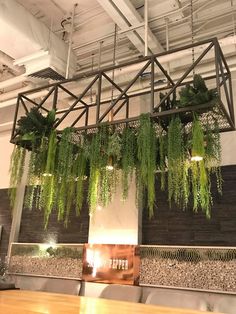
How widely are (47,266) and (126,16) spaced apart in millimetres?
3551

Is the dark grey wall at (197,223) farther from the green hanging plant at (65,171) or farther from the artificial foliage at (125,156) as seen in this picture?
the green hanging plant at (65,171)

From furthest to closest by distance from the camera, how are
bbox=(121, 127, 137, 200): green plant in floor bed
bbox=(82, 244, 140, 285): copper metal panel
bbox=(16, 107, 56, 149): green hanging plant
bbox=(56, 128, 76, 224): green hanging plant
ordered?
bbox=(82, 244, 140, 285): copper metal panel, bbox=(16, 107, 56, 149): green hanging plant, bbox=(56, 128, 76, 224): green hanging plant, bbox=(121, 127, 137, 200): green plant in floor bed

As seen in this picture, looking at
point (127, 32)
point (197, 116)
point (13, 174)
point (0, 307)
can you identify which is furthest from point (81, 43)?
point (0, 307)

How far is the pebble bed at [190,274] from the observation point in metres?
3.33

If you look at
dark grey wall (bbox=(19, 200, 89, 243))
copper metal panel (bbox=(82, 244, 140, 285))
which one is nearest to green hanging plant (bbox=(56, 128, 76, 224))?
copper metal panel (bbox=(82, 244, 140, 285))

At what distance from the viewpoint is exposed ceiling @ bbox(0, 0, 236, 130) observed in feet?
11.4

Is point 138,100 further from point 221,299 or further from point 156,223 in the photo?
point 221,299

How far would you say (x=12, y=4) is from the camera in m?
3.39

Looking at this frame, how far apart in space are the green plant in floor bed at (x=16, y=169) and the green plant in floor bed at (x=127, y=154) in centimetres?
107

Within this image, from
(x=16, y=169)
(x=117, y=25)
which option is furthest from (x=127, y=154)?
(x=117, y=25)

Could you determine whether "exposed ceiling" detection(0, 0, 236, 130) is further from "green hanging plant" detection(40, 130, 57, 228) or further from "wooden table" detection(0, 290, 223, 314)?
"wooden table" detection(0, 290, 223, 314)

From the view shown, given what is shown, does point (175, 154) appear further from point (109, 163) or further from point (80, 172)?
point (80, 172)

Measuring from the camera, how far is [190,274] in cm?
353

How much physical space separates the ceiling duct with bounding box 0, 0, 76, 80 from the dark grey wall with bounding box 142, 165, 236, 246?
2.08 metres
